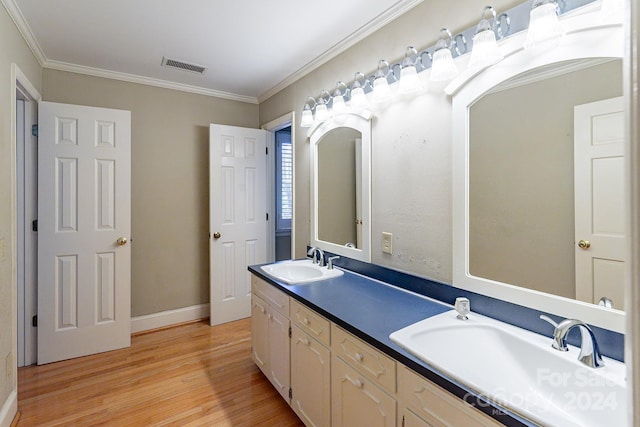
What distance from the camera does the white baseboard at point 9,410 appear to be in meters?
1.72

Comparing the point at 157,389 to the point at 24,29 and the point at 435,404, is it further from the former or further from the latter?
the point at 24,29

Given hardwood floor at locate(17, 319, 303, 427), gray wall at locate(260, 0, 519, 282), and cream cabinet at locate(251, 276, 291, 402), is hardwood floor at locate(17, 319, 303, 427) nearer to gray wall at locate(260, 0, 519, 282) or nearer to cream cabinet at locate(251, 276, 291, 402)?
cream cabinet at locate(251, 276, 291, 402)

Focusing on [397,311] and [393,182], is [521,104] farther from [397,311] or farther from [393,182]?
[397,311]

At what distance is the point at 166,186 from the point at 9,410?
Result: 1.96 metres

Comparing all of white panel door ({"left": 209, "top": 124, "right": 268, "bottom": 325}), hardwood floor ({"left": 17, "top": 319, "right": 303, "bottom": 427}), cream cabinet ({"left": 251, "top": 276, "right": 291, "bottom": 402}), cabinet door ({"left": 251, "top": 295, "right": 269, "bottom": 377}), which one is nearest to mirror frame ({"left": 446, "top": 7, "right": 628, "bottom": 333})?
cream cabinet ({"left": 251, "top": 276, "right": 291, "bottom": 402})

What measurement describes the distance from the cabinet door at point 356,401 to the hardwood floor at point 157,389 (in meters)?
0.60

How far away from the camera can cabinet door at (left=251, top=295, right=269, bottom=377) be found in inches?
84.4

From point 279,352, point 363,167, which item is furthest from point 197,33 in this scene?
point 279,352

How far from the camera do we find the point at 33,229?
97.9 inches

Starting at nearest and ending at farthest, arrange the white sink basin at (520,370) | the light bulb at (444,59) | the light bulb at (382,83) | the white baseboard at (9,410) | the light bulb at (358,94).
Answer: the white sink basin at (520,370) < the light bulb at (444,59) < the white baseboard at (9,410) < the light bulb at (382,83) < the light bulb at (358,94)

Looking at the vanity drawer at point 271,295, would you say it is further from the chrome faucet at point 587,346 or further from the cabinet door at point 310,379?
the chrome faucet at point 587,346

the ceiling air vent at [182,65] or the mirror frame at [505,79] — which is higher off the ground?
the ceiling air vent at [182,65]

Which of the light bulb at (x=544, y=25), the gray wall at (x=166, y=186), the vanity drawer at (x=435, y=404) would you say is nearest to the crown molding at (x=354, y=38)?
the light bulb at (x=544, y=25)

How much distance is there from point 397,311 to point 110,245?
2.51m
